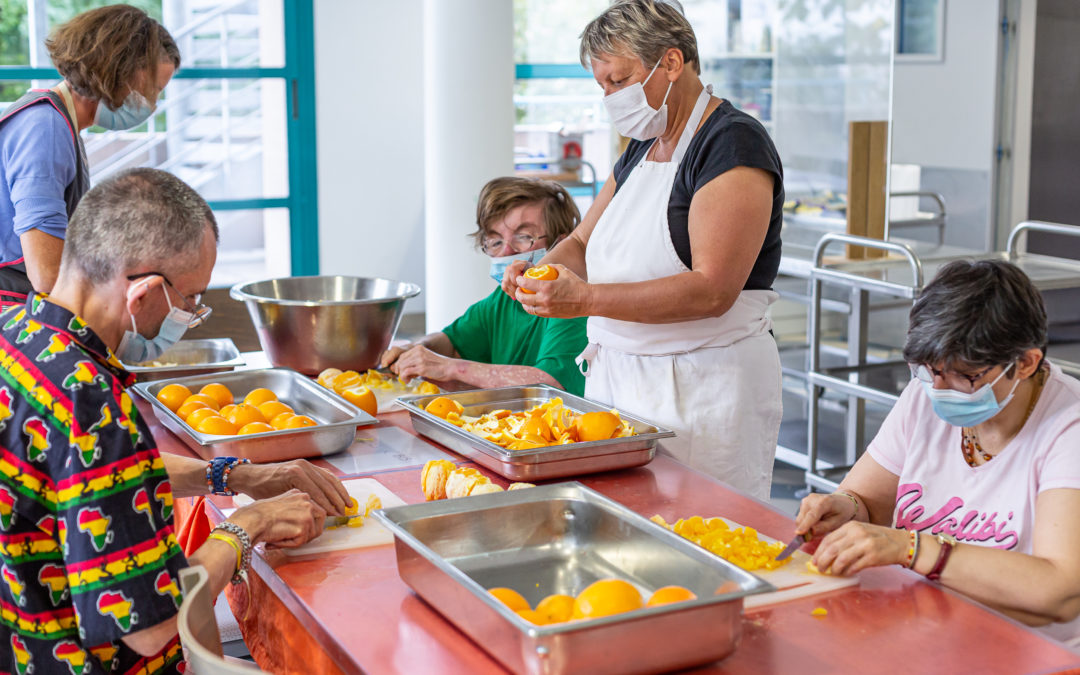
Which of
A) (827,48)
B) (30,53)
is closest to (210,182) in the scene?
(30,53)

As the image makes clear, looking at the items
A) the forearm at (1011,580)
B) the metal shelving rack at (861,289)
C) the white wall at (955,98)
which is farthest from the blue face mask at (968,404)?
the white wall at (955,98)

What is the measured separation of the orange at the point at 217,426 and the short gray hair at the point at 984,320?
52.9 inches

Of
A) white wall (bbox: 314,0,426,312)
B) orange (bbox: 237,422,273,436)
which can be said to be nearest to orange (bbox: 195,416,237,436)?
orange (bbox: 237,422,273,436)

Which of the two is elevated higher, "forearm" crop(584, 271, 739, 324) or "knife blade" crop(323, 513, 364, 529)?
"forearm" crop(584, 271, 739, 324)

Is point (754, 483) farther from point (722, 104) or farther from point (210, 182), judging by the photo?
point (210, 182)

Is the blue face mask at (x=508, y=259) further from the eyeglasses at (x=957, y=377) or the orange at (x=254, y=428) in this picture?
the eyeglasses at (x=957, y=377)

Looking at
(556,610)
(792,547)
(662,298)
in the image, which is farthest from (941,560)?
(662,298)

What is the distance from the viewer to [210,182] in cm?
677

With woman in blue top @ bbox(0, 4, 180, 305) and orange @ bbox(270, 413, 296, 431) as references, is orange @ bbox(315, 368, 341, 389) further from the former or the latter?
woman in blue top @ bbox(0, 4, 180, 305)

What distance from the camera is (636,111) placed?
94.5 inches

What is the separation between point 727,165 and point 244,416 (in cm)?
113

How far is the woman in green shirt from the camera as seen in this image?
9.29 feet

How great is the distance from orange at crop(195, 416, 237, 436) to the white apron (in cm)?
87

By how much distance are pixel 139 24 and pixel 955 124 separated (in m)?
3.45
